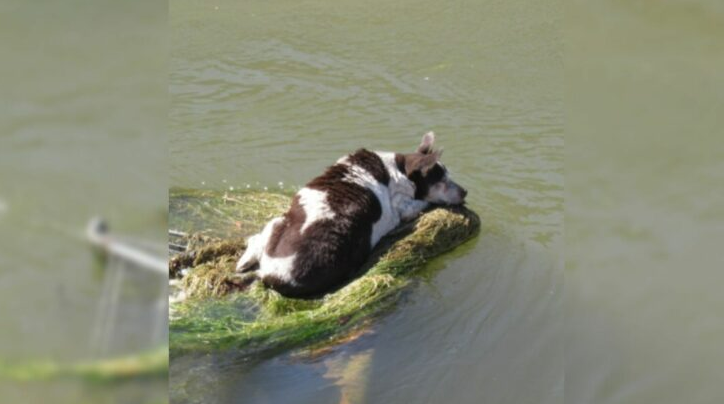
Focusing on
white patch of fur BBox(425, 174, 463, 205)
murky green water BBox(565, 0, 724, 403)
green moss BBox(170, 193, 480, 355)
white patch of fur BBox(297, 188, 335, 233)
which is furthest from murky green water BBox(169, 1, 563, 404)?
white patch of fur BBox(297, 188, 335, 233)

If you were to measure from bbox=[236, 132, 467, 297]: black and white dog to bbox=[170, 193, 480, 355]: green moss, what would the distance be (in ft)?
0.32

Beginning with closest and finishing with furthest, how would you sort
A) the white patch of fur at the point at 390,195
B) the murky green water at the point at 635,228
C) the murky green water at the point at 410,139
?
1. the murky green water at the point at 635,228
2. the murky green water at the point at 410,139
3. the white patch of fur at the point at 390,195

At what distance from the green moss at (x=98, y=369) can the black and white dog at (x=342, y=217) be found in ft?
12.9

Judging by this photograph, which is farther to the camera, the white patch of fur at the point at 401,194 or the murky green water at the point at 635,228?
the white patch of fur at the point at 401,194

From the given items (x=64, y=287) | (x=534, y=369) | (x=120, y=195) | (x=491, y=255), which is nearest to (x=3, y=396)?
(x=64, y=287)

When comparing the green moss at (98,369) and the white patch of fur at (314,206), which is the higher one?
the green moss at (98,369)

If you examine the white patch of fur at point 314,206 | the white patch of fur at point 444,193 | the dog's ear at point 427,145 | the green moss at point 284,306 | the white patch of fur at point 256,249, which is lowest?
the green moss at point 284,306

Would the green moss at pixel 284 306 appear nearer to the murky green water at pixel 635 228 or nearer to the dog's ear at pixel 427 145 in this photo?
the dog's ear at pixel 427 145

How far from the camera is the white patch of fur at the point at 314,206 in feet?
16.6

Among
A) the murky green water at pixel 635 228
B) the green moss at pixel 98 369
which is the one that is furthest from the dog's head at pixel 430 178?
the green moss at pixel 98 369

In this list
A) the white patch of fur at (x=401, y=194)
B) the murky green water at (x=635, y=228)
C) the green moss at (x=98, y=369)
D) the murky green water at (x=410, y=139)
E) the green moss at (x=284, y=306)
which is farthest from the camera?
the white patch of fur at (x=401, y=194)

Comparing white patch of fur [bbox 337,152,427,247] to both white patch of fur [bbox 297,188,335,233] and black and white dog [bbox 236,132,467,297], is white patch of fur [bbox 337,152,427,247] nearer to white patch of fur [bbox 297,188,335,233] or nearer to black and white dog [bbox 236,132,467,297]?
black and white dog [bbox 236,132,467,297]

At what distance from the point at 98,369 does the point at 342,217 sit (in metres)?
4.22

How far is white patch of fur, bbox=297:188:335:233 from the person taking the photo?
505cm
